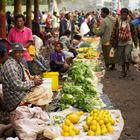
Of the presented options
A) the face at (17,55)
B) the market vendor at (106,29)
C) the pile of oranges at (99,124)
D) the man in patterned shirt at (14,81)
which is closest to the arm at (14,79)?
the man in patterned shirt at (14,81)

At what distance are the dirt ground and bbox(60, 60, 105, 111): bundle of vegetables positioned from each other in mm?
651

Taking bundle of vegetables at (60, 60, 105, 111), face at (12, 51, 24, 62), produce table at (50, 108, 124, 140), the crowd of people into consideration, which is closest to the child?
the crowd of people

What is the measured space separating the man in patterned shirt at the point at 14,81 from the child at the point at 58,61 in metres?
4.24

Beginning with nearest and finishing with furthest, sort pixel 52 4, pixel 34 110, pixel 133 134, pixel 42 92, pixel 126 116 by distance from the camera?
pixel 34 110, pixel 133 134, pixel 42 92, pixel 126 116, pixel 52 4

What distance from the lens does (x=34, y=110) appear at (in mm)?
6980

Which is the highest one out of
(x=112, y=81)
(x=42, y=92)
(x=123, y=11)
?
(x=123, y=11)

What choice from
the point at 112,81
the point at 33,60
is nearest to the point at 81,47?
the point at 112,81

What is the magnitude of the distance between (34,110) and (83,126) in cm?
74

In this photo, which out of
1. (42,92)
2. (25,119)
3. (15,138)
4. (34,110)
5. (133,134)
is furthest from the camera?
(42,92)

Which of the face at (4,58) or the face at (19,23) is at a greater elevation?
the face at (19,23)

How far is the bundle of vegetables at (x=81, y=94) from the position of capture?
8.23 m

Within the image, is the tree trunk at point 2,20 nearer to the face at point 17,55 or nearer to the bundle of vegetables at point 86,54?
the bundle of vegetables at point 86,54

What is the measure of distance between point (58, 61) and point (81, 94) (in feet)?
12.2

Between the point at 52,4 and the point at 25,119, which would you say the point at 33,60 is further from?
the point at 52,4
